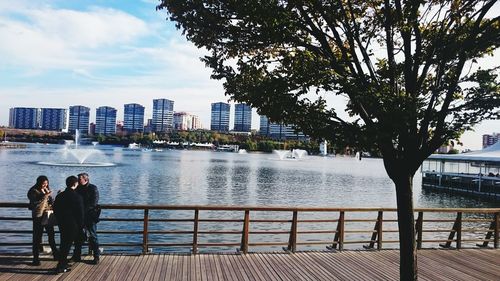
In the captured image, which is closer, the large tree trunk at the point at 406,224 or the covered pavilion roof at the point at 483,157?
the large tree trunk at the point at 406,224

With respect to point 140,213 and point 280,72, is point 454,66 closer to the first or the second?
point 280,72

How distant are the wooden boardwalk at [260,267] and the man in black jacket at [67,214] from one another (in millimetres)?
436

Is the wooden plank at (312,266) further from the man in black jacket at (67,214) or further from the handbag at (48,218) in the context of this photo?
the handbag at (48,218)

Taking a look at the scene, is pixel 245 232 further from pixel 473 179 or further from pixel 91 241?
pixel 473 179

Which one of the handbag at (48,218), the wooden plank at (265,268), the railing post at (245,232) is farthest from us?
the railing post at (245,232)

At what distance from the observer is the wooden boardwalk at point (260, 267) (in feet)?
29.2

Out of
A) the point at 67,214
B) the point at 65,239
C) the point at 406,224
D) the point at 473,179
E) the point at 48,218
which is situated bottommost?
the point at 473,179

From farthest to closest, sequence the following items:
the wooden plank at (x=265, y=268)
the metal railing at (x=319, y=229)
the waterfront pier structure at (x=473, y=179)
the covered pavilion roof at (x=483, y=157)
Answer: the waterfront pier structure at (x=473, y=179), the covered pavilion roof at (x=483, y=157), the metal railing at (x=319, y=229), the wooden plank at (x=265, y=268)

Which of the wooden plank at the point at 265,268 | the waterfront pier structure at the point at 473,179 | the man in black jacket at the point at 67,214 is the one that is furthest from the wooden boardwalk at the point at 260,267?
the waterfront pier structure at the point at 473,179

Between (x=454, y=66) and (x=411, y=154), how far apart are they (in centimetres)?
211

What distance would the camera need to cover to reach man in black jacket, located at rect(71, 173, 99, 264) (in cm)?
935

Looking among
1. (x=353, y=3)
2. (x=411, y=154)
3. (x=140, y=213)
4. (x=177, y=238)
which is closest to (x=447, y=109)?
(x=411, y=154)

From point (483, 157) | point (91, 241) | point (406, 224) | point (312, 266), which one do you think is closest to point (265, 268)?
point (312, 266)

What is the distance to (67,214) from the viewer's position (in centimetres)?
868
